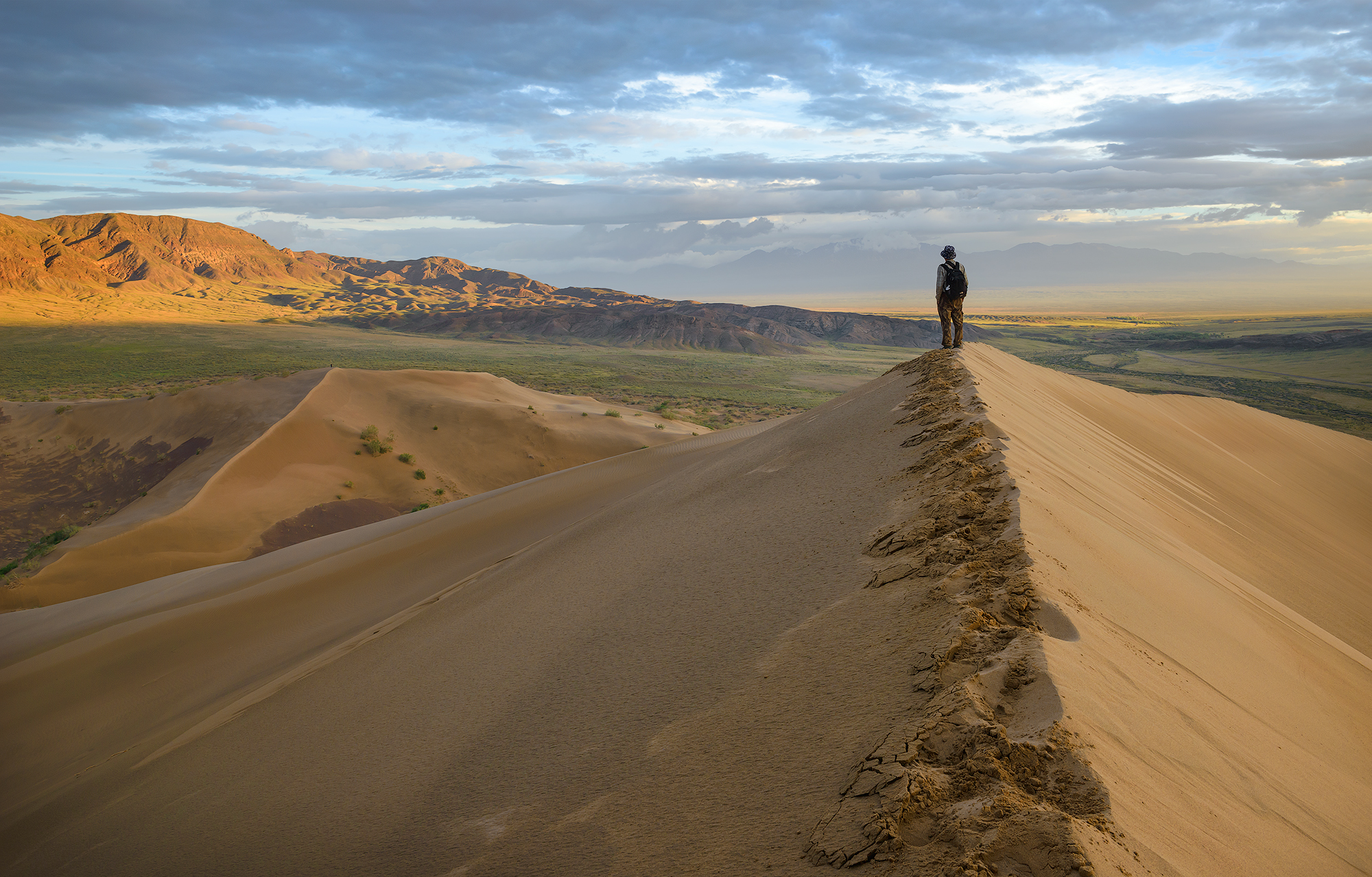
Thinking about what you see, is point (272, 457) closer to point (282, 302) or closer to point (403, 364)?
point (403, 364)

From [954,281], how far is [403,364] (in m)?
59.8

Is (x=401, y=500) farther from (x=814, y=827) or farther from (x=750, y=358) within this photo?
(x=750, y=358)

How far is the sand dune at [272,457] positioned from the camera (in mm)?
16281

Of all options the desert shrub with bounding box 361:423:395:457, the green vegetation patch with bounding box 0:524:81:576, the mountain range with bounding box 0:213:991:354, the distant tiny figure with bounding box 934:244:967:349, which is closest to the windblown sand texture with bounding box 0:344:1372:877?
the distant tiny figure with bounding box 934:244:967:349

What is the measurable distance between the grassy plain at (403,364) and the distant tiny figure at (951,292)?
86.8 ft

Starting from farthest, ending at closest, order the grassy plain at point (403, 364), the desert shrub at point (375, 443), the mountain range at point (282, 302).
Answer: the mountain range at point (282, 302), the grassy plain at point (403, 364), the desert shrub at point (375, 443)

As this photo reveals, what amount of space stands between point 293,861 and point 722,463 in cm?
707

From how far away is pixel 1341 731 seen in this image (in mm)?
3719

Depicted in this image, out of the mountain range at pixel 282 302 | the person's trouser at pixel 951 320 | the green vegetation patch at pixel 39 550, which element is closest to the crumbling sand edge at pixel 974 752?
the person's trouser at pixel 951 320

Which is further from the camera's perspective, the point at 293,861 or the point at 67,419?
the point at 67,419

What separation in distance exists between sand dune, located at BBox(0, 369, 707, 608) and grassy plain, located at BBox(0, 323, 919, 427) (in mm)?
11299

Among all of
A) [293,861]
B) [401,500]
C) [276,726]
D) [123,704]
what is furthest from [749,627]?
[401,500]

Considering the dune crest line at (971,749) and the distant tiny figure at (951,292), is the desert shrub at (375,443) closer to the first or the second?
the distant tiny figure at (951,292)

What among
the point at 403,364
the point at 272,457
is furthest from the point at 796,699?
the point at 403,364
